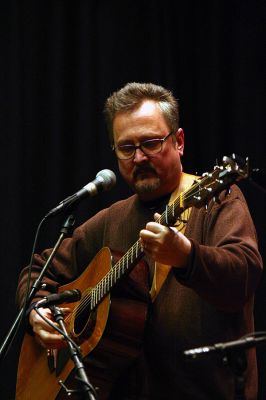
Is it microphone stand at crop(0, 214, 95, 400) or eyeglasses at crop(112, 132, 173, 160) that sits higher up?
eyeglasses at crop(112, 132, 173, 160)

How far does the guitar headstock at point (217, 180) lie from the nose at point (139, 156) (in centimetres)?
54

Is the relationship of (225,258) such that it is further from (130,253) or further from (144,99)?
(144,99)

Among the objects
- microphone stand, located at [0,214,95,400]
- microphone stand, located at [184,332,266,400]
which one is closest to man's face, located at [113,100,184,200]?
microphone stand, located at [0,214,95,400]

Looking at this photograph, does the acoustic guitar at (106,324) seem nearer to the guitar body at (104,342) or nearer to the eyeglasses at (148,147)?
the guitar body at (104,342)

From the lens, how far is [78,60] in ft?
12.1

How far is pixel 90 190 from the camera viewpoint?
2359mm

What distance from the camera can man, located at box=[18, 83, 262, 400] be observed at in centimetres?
205

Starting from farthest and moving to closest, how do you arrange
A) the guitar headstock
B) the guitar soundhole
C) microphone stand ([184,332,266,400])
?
1. the guitar soundhole
2. the guitar headstock
3. microphone stand ([184,332,266,400])

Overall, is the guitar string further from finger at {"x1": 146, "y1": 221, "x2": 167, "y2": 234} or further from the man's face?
the man's face

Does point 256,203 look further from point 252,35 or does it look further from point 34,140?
point 34,140

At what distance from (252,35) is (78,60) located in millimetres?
978

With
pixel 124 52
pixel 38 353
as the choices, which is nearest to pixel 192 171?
pixel 124 52

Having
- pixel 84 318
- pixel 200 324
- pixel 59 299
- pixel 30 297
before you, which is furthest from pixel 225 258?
pixel 84 318

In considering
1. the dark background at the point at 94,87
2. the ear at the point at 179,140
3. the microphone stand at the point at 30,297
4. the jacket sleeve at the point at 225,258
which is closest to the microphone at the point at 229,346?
the jacket sleeve at the point at 225,258
